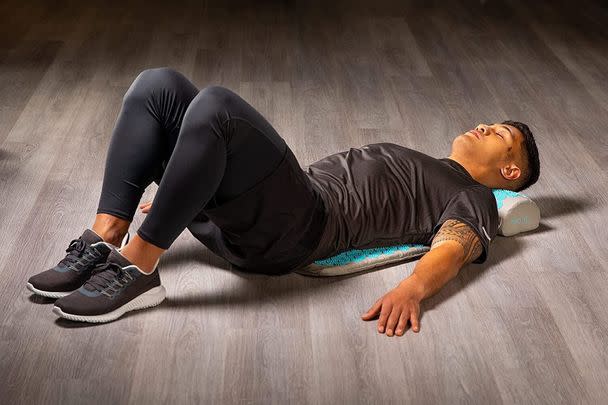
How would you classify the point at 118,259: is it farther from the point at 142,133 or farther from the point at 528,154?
the point at 528,154

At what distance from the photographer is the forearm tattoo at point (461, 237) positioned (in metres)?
2.31

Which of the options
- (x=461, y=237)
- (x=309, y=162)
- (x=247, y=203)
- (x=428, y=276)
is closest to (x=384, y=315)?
(x=428, y=276)

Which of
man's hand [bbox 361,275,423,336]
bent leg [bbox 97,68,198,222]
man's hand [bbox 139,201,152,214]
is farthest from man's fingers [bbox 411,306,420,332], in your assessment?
man's hand [bbox 139,201,152,214]

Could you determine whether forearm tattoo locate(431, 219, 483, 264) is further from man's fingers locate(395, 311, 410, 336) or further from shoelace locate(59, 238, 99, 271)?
shoelace locate(59, 238, 99, 271)

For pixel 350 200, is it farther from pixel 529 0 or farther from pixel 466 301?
pixel 529 0

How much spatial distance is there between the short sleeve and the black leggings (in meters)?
0.48

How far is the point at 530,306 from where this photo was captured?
2.31 m

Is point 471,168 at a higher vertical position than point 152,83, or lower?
lower

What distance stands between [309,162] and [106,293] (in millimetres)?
1093

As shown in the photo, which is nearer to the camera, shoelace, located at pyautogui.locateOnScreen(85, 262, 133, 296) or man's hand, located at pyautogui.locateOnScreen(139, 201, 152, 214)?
shoelace, located at pyautogui.locateOnScreen(85, 262, 133, 296)

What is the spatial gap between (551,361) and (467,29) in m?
2.81

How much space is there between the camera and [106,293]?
6.97 feet

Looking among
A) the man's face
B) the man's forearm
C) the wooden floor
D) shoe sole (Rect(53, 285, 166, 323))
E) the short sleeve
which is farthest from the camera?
the man's face

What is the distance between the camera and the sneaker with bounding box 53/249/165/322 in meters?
2.11
